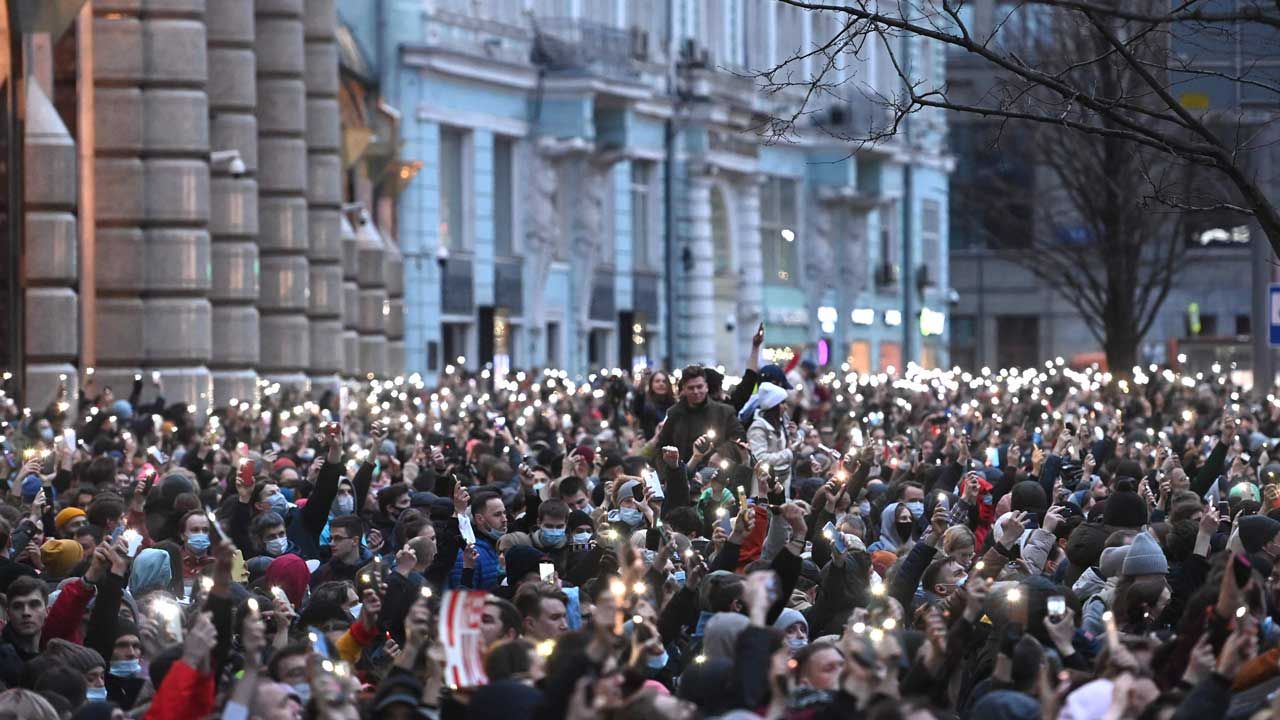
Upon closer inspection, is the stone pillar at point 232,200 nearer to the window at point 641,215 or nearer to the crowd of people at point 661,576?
the crowd of people at point 661,576

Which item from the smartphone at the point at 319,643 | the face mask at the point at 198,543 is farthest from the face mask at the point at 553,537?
the smartphone at the point at 319,643

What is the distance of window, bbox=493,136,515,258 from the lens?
5919 centimetres

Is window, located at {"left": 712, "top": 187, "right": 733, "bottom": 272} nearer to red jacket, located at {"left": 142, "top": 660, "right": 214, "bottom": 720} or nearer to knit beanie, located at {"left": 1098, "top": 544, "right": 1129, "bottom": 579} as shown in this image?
knit beanie, located at {"left": 1098, "top": 544, "right": 1129, "bottom": 579}

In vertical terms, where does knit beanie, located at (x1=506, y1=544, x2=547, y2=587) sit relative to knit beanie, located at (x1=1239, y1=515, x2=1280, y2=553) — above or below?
below

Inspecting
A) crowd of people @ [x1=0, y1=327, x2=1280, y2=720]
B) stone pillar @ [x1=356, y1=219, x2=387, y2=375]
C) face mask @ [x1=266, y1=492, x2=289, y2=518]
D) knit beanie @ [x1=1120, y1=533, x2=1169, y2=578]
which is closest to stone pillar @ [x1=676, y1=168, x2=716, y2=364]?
stone pillar @ [x1=356, y1=219, x2=387, y2=375]

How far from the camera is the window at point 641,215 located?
66188 millimetres

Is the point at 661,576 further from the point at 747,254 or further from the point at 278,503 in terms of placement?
the point at 747,254

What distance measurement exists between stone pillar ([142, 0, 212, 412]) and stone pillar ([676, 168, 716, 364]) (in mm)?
30002

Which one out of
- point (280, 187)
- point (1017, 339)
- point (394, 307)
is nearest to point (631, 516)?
point (280, 187)

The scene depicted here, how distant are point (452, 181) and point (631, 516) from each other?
4098 centimetres

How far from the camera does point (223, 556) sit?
430 inches

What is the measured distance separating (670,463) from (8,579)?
455cm

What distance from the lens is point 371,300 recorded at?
50.8 metres

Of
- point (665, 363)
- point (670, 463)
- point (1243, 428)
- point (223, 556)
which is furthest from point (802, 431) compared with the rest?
point (665, 363)
